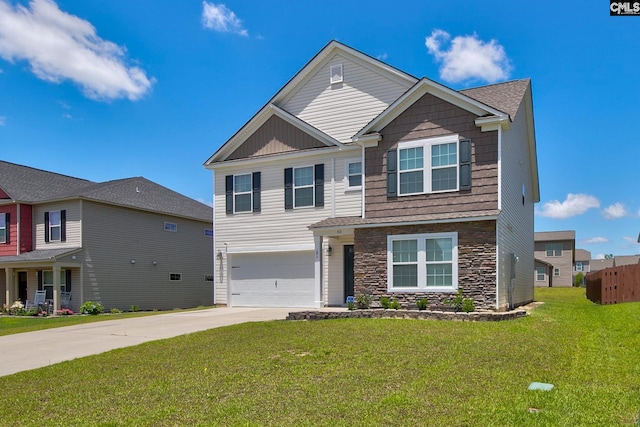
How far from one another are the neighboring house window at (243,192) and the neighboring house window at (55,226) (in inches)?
361

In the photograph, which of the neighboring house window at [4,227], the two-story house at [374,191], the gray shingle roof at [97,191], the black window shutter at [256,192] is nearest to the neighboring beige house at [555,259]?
the two-story house at [374,191]

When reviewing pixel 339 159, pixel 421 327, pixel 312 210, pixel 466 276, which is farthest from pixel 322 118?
Answer: pixel 421 327

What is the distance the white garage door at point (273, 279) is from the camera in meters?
17.7

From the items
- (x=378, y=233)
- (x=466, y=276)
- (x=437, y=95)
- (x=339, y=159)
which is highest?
(x=437, y=95)

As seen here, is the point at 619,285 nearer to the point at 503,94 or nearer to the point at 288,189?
the point at 503,94

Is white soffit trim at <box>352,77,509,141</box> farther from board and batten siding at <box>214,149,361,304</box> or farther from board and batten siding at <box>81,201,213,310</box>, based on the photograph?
board and batten siding at <box>81,201,213,310</box>

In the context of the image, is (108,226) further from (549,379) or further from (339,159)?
(549,379)

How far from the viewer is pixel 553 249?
1919 inches

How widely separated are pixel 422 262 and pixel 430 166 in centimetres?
278

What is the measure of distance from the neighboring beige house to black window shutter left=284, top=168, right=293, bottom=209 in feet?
119

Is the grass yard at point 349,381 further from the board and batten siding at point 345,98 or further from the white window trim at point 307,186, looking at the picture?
the board and batten siding at point 345,98

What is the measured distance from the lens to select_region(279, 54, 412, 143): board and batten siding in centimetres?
1745

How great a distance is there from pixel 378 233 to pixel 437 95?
14.2 ft

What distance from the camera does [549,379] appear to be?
6355mm
